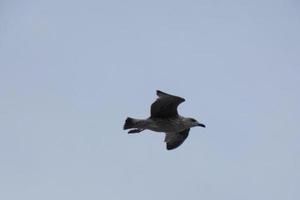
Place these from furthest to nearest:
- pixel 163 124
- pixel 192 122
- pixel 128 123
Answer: pixel 192 122 < pixel 163 124 < pixel 128 123

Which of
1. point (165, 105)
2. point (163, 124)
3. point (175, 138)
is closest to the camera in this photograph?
point (165, 105)

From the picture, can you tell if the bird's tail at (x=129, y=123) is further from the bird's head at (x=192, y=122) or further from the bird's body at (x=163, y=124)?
the bird's head at (x=192, y=122)

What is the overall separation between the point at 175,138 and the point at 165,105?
324cm

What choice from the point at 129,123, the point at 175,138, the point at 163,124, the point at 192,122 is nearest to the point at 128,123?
the point at 129,123

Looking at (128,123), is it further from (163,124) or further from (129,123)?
(163,124)

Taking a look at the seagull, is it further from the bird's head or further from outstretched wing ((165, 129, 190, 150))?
outstretched wing ((165, 129, 190, 150))

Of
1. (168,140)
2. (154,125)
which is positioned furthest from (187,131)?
(154,125)

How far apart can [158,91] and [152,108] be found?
2.97 ft

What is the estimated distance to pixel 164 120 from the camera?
34156 mm

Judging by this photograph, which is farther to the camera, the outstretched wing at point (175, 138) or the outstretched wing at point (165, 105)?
the outstretched wing at point (175, 138)

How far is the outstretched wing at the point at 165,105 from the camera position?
3322 cm

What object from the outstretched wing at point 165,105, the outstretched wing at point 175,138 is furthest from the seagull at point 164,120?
the outstretched wing at point 175,138

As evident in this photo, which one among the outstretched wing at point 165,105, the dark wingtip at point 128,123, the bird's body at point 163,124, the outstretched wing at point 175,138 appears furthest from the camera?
the outstretched wing at point 175,138

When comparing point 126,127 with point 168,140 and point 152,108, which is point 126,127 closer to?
point 152,108
